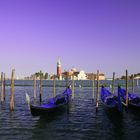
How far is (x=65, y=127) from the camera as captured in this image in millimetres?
17656

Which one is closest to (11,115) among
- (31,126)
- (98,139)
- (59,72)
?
(31,126)

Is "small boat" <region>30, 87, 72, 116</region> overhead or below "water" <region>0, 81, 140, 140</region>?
overhead

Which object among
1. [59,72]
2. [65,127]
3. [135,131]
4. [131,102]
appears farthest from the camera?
[59,72]

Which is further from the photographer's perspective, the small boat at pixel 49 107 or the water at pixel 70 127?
the small boat at pixel 49 107

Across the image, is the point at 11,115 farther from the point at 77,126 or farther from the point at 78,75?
the point at 78,75

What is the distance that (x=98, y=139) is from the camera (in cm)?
1472

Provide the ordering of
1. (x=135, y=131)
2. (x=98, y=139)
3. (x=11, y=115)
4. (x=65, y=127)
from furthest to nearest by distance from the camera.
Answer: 1. (x=11, y=115)
2. (x=65, y=127)
3. (x=135, y=131)
4. (x=98, y=139)

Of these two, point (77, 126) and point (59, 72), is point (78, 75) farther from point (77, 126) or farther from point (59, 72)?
point (77, 126)

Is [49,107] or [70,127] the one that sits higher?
[49,107]

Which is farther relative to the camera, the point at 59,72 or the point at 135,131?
the point at 59,72

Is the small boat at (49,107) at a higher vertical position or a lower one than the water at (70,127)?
higher

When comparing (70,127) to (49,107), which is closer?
(70,127)

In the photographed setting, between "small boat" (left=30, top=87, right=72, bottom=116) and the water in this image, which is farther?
"small boat" (left=30, top=87, right=72, bottom=116)

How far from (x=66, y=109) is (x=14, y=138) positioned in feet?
36.9
